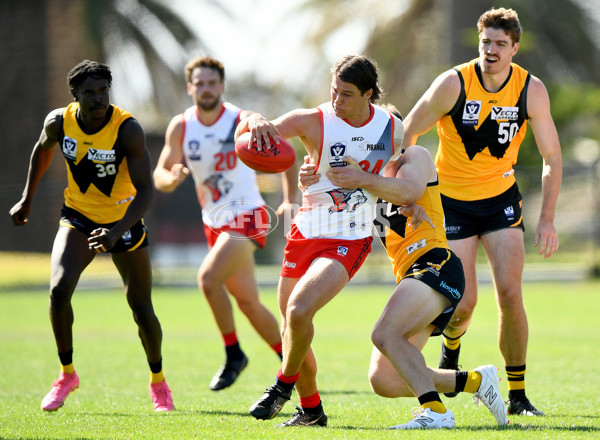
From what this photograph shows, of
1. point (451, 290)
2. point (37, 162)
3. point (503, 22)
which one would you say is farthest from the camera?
point (37, 162)

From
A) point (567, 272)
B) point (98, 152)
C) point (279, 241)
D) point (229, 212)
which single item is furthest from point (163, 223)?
point (98, 152)

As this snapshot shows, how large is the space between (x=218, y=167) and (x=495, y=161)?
8.90 feet

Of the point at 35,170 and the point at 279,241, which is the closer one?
the point at 35,170

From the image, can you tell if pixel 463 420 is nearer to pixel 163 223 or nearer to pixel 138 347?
pixel 138 347

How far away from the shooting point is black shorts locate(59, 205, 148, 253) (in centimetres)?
628

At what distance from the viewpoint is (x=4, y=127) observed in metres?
26.1

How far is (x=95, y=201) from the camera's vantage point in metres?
6.34

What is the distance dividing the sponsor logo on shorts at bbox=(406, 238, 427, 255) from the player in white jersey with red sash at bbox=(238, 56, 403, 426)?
26cm

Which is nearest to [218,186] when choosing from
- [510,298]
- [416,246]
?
[416,246]

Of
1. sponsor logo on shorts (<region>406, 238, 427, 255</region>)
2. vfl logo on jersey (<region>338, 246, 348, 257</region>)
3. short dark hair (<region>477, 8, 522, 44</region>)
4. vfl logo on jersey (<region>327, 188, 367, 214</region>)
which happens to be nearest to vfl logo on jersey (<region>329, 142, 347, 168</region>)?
vfl logo on jersey (<region>327, 188, 367, 214</region>)

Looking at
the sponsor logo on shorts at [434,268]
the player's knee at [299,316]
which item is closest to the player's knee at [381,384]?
the player's knee at [299,316]

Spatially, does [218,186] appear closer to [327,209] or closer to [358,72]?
[327,209]

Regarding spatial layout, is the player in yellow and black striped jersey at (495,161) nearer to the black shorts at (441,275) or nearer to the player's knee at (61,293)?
the black shorts at (441,275)

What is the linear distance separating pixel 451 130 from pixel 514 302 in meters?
1.33
